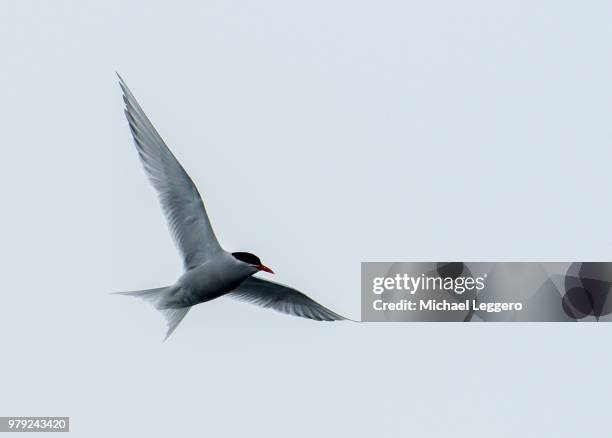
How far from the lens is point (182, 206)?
9531mm

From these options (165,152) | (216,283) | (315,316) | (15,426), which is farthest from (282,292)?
(15,426)

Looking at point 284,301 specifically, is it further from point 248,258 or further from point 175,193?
point 175,193

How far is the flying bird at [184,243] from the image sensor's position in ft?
30.6

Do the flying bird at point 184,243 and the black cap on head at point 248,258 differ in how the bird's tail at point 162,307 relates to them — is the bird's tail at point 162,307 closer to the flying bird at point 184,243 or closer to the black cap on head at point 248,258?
the flying bird at point 184,243

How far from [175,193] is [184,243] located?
0.42 meters

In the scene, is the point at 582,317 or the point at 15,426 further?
the point at 582,317

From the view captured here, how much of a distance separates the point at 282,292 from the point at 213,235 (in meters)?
1.09

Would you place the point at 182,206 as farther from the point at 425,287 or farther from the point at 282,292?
the point at 425,287

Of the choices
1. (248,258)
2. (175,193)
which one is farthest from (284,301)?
(175,193)

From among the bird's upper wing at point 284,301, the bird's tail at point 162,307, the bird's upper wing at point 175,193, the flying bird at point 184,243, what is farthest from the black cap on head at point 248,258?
the bird's upper wing at point 284,301

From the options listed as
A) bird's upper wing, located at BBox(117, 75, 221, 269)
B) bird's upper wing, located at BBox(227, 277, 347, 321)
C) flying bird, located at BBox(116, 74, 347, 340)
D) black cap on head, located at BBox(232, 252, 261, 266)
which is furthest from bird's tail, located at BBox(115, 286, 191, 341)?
bird's upper wing, located at BBox(227, 277, 347, 321)

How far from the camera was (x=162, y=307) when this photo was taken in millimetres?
9633

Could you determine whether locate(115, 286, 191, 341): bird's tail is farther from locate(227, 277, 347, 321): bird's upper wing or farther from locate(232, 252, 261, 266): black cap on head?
locate(227, 277, 347, 321): bird's upper wing

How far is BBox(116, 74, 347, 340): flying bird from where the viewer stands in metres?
9.32
